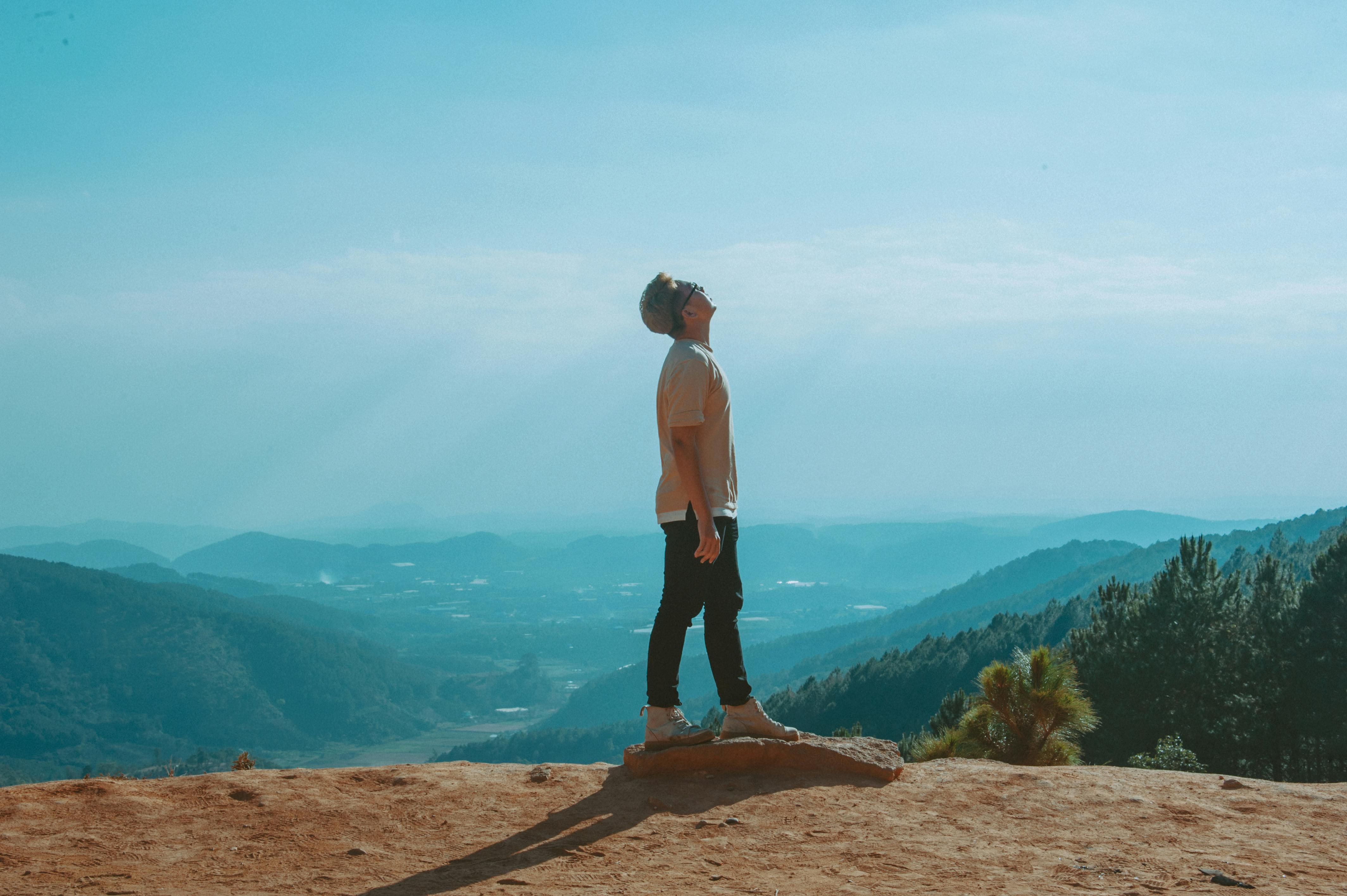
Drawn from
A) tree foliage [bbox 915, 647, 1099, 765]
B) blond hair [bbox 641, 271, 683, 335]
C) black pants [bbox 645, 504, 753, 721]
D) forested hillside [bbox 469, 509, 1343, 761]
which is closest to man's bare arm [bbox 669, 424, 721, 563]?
black pants [bbox 645, 504, 753, 721]

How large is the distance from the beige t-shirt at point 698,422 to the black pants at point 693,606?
0.34 ft

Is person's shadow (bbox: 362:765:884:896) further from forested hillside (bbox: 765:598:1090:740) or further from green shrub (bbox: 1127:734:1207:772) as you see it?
forested hillside (bbox: 765:598:1090:740)

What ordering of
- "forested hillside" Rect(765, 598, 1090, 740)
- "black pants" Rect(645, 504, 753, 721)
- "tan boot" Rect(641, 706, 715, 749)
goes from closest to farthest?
"black pants" Rect(645, 504, 753, 721) → "tan boot" Rect(641, 706, 715, 749) → "forested hillside" Rect(765, 598, 1090, 740)

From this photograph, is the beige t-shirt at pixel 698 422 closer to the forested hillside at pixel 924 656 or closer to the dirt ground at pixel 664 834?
the dirt ground at pixel 664 834

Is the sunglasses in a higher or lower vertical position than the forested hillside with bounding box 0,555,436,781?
higher

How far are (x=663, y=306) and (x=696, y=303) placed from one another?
20 cm

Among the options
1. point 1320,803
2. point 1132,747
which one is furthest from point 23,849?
point 1132,747

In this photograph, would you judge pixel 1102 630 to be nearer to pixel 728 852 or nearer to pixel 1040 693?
pixel 1040 693

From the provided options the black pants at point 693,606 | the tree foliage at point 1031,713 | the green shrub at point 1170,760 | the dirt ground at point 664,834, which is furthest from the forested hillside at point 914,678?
the black pants at point 693,606

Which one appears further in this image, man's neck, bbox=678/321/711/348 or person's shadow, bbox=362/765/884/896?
man's neck, bbox=678/321/711/348

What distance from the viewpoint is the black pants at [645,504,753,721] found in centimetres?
547

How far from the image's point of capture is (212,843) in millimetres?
4348

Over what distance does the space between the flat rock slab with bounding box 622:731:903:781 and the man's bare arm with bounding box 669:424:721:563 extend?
1.17 m

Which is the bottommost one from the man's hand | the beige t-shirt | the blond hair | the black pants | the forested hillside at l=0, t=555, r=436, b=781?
the forested hillside at l=0, t=555, r=436, b=781
